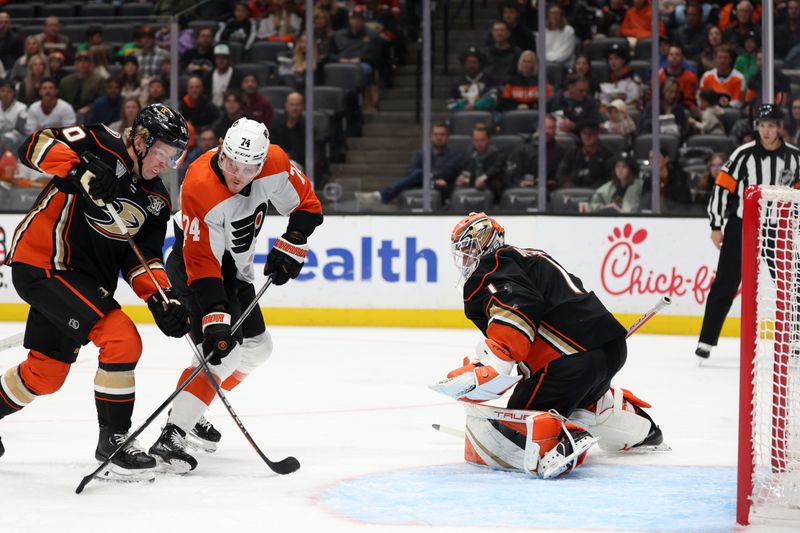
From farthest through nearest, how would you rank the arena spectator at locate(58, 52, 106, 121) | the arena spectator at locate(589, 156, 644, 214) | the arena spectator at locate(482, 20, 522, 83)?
the arena spectator at locate(58, 52, 106, 121), the arena spectator at locate(482, 20, 522, 83), the arena spectator at locate(589, 156, 644, 214)

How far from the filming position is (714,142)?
802 cm

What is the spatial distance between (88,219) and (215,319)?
48cm

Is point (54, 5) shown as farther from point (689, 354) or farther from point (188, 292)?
point (188, 292)

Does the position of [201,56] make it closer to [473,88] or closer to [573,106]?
[473,88]

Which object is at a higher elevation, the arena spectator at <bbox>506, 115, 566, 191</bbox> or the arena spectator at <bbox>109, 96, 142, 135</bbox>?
the arena spectator at <bbox>109, 96, 142, 135</bbox>

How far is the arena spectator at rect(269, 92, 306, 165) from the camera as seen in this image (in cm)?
835

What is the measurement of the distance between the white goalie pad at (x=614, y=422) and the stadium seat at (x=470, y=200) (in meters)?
4.21

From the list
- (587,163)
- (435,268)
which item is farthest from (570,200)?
(435,268)

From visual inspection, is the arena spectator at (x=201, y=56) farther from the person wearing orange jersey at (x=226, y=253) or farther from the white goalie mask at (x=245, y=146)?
the white goalie mask at (x=245, y=146)

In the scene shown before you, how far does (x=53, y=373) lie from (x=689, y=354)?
421cm

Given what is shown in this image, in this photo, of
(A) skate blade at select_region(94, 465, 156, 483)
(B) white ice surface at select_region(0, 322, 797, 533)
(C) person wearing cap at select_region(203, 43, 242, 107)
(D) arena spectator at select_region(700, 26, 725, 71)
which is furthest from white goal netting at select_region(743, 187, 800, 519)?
(C) person wearing cap at select_region(203, 43, 242, 107)

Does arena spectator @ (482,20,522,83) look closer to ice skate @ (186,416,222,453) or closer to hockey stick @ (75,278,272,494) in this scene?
hockey stick @ (75,278,272,494)

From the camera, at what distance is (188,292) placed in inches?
155

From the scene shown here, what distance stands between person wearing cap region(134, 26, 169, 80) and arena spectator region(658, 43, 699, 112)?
11.5ft
